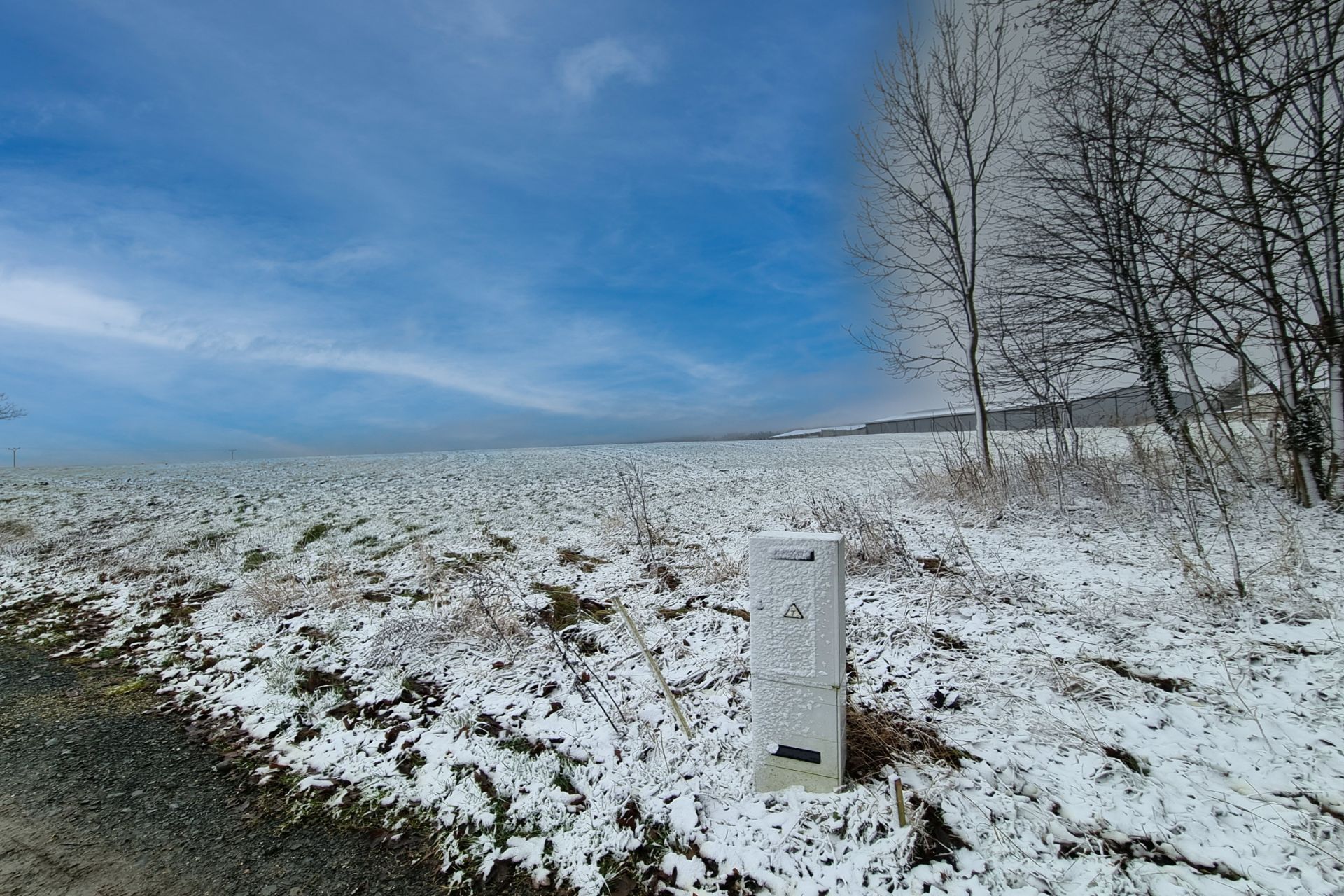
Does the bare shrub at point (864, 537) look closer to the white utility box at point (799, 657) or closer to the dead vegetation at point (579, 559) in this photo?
the white utility box at point (799, 657)

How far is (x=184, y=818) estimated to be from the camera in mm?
3189

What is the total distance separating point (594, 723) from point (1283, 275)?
31.5ft

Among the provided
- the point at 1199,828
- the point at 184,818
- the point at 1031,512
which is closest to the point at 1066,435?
the point at 1031,512

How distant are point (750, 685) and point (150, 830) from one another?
3.42 meters

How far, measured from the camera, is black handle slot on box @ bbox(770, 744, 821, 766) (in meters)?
2.79

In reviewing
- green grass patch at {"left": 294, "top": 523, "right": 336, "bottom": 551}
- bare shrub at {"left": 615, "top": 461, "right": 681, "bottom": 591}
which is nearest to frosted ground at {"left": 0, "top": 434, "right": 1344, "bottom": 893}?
bare shrub at {"left": 615, "top": 461, "right": 681, "bottom": 591}

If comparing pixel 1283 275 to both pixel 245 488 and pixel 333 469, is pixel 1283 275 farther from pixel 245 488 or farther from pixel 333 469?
pixel 333 469

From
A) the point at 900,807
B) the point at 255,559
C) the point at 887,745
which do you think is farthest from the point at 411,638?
the point at 255,559

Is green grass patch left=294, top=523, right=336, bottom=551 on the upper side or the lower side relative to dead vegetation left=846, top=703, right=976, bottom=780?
upper

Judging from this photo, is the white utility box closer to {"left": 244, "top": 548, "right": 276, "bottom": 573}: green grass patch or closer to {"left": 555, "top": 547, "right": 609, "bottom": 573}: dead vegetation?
{"left": 555, "top": 547, "right": 609, "bottom": 573}: dead vegetation

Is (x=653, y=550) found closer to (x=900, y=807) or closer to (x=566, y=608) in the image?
(x=566, y=608)

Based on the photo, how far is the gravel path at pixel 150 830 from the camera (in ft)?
8.84

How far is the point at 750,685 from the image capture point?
3781 millimetres

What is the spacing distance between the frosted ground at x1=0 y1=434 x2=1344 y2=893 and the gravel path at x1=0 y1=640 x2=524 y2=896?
23cm
